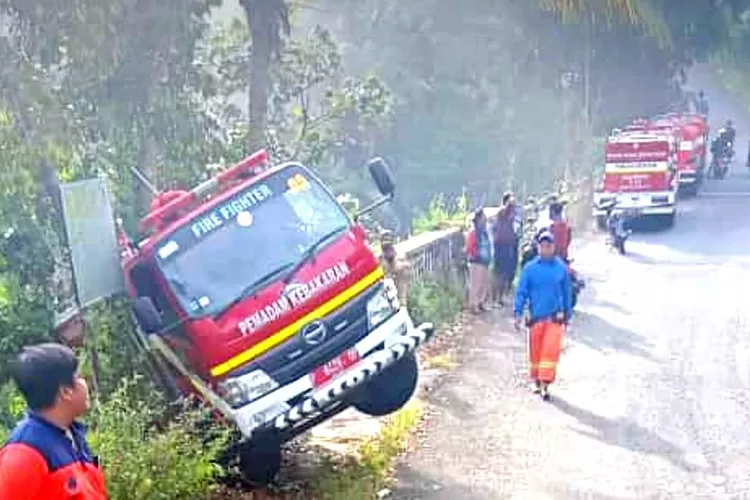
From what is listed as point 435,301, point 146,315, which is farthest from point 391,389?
point 435,301

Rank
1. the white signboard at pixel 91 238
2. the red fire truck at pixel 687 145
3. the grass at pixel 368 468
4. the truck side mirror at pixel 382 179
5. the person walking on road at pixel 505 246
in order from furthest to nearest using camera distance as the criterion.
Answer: the red fire truck at pixel 687 145 → the person walking on road at pixel 505 246 → the truck side mirror at pixel 382 179 → the grass at pixel 368 468 → the white signboard at pixel 91 238

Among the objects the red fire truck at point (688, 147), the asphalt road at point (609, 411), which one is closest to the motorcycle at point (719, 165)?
the red fire truck at point (688, 147)

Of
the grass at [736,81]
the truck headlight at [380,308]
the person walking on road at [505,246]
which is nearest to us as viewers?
the truck headlight at [380,308]

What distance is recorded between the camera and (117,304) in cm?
1038

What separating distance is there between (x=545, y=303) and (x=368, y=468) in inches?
130

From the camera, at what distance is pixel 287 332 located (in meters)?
10.3

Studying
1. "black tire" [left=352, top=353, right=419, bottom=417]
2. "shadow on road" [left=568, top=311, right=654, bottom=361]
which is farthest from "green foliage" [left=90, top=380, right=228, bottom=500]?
A: "shadow on road" [left=568, top=311, right=654, bottom=361]

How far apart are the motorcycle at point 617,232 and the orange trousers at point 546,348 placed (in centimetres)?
1471

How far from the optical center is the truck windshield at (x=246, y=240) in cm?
1039

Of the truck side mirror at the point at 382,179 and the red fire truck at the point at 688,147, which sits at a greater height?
the truck side mirror at the point at 382,179

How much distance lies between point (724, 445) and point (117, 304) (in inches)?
198

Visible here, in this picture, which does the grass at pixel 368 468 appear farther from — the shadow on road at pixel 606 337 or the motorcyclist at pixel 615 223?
the motorcyclist at pixel 615 223

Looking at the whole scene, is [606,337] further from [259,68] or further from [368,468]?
[368,468]

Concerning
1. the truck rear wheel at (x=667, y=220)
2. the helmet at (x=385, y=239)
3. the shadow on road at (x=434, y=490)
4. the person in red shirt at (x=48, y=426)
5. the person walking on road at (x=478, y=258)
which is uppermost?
the person in red shirt at (x=48, y=426)
